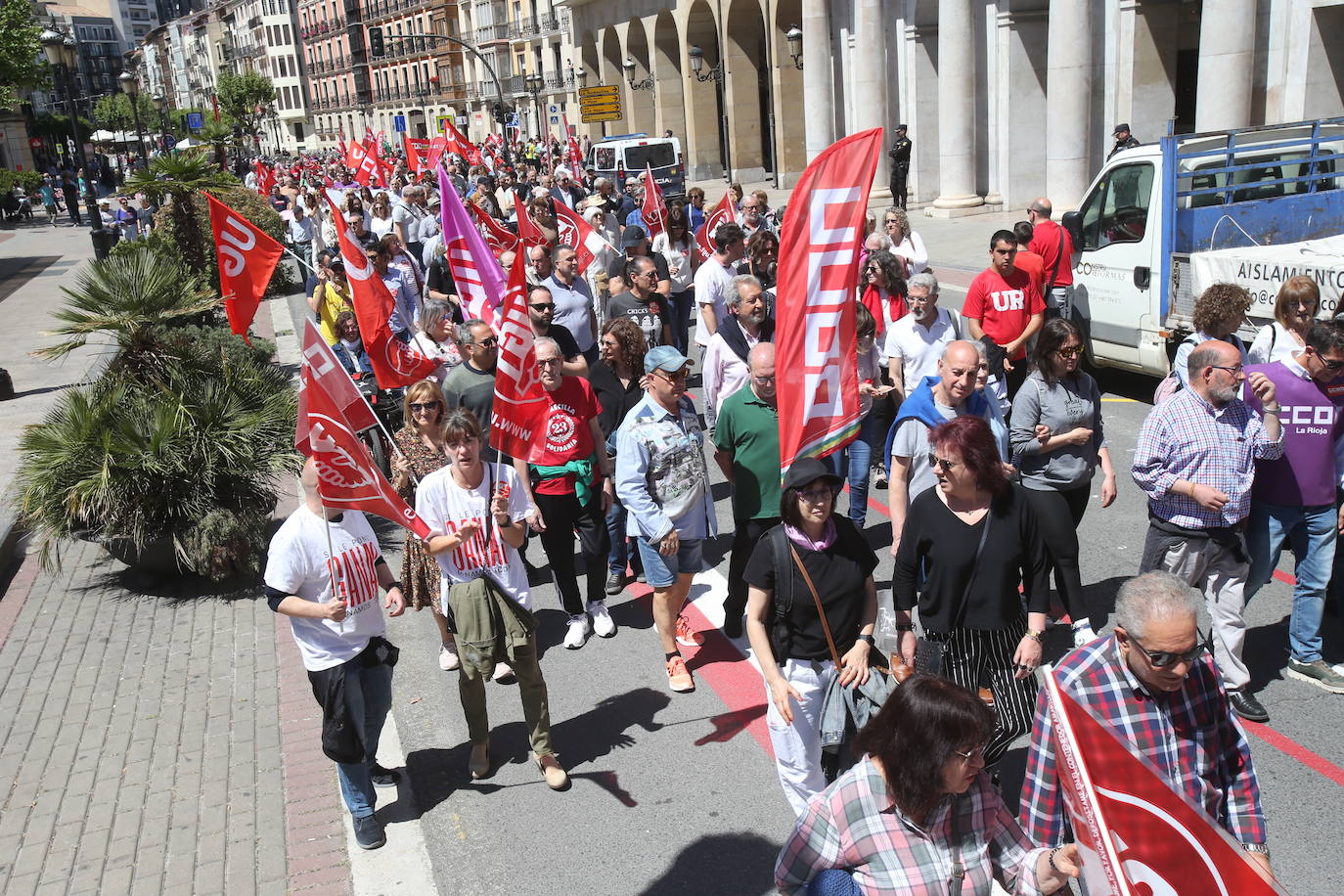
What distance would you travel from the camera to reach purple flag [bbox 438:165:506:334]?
328 inches

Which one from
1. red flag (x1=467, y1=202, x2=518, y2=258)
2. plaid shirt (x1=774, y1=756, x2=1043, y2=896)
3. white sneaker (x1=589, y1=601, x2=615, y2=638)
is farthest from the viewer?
red flag (x1=467, y1=202, x2=518, y2=258)

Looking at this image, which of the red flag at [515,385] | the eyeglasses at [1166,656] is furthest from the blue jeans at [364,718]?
the eyeglasses at [1166,656]

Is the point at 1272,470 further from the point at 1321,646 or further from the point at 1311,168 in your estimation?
the point at 1311,168

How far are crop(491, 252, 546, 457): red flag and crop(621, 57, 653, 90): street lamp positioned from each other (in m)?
43.1

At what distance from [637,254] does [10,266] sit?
89.3 ft

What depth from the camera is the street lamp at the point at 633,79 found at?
154 feet

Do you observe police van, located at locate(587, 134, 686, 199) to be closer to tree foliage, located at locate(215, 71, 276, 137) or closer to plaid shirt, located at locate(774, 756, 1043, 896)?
plaid shirt, located at locate(774, 756, 1043, 896)

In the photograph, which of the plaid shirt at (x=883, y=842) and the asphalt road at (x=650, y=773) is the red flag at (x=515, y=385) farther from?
the plaid shirt at (x=883, y=842)

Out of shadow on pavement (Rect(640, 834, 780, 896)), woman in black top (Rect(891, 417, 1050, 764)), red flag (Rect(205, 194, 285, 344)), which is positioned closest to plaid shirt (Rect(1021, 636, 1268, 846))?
woman in black top (Rect(891, 417, 1050, 764))

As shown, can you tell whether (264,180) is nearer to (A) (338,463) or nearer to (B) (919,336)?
(B) (919,336)

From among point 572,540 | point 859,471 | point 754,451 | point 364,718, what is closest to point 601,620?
point 572,540

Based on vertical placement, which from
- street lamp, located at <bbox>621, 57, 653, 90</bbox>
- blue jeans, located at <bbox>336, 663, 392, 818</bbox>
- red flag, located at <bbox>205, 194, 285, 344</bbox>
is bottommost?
blue jeans, located at <bbox>336, 663, 392, 818</bbox>

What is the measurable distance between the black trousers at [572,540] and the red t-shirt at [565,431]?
0.09 m

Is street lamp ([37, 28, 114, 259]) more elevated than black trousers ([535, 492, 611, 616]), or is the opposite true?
street lamp ([37, 28, 114, 259])
